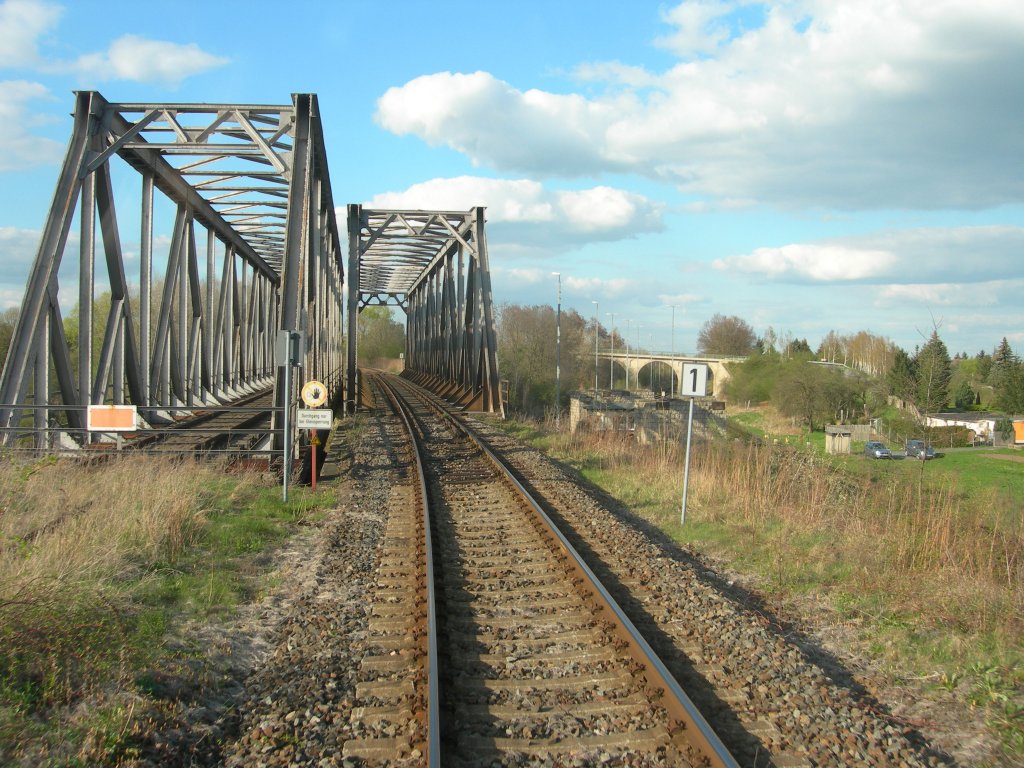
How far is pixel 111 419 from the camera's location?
11.8 meters

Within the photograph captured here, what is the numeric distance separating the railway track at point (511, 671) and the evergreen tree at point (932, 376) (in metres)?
5.29

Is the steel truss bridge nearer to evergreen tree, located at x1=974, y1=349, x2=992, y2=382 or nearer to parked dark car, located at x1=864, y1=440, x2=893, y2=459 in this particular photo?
parked dark car, located at x1=864, y1=440, x2=893, y2=459

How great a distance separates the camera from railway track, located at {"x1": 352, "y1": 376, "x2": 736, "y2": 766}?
13.9ft

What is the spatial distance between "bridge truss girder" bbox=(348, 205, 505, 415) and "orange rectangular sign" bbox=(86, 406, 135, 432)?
49.6ft

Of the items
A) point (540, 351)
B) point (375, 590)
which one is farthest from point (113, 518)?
point (540, 351)

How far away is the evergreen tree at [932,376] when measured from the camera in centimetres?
1020

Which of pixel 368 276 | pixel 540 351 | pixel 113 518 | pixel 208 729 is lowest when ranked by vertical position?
pixel 208 729

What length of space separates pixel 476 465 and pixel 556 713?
34.2ft

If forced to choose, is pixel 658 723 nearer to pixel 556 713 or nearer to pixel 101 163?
pixel 556 713

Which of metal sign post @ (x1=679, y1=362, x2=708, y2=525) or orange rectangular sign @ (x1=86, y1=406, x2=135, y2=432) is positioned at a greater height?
metal sign post @ (x1=679, y1=362, x2=708, y2=525)

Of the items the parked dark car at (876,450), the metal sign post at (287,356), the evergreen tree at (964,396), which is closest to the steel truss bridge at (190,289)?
the metal sign post at (287,356)

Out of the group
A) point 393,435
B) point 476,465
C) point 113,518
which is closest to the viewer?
point 113,518

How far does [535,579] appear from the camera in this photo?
24.1 feet

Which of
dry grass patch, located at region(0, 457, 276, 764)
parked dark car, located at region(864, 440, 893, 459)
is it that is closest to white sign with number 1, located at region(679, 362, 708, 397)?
dry grass patch, located at region(0, 457, 276, 764)
